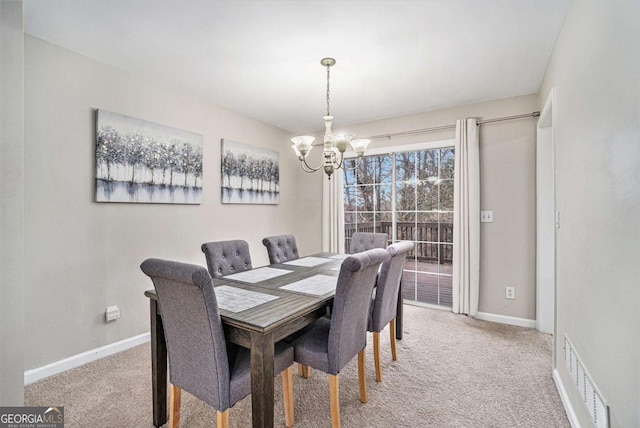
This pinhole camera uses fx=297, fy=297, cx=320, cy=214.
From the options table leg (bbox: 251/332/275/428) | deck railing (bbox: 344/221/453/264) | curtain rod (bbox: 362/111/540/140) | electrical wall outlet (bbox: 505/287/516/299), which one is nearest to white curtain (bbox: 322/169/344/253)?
deck railing (bbox: 344/221/453/264)

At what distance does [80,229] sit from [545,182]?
432 cm

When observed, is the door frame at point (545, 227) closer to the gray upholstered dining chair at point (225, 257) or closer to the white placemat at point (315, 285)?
the white placemat at point (315, 285)

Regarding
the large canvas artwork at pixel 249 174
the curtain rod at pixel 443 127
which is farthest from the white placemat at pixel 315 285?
the curtain rod at pixel 443 127

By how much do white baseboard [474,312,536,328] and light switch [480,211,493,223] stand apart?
1072mm

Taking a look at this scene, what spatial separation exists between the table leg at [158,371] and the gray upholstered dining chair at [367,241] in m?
2.19

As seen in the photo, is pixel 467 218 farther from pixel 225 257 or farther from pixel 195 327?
pixel 195 327

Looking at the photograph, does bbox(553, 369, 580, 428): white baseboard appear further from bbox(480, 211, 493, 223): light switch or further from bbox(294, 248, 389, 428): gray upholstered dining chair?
bbox(480, 211, 493, 223): light switch

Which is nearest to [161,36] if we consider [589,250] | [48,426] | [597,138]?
[48,426]

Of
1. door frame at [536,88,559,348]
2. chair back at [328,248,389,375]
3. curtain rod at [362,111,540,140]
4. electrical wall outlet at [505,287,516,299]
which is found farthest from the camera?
electrical wall outlet at [505,287,516,299]

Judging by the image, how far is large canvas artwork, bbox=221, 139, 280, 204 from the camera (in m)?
3.67

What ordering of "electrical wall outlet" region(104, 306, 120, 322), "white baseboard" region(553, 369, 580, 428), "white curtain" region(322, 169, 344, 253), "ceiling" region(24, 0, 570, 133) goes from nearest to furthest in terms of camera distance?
"white baseboard" region(553, 369, 580, 428) → "ceiling" region(24, 0, 570, 133) → "electrical wall outlet" region(104, 306, 120, 322) → "white curtain" region(322, 169, 344, 253)

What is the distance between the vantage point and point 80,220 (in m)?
2.42

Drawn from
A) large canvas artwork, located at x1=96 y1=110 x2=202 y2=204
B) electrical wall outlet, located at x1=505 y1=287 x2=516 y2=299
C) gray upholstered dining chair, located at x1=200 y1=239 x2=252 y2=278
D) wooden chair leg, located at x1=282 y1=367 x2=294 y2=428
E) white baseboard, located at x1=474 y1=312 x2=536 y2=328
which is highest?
large canvas artwork, located at x1=96 y1=110 x2=202 y2=204

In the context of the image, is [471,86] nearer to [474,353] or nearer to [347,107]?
[347,107]
